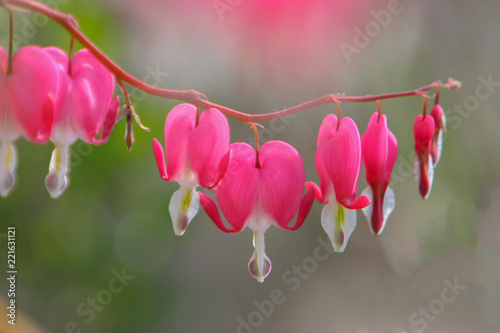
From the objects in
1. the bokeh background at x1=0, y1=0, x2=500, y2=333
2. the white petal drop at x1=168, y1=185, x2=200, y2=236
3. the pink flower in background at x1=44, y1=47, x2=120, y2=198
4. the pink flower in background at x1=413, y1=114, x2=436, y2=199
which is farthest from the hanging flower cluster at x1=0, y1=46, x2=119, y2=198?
the bokeh background at x1=0, y1=0, x2=500, y2=333

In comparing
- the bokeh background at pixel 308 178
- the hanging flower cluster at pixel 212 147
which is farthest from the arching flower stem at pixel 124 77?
the bokeh background at pixel 308 178

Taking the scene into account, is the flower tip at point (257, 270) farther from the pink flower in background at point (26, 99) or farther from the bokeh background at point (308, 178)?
the bokeh background at point (308, 178)

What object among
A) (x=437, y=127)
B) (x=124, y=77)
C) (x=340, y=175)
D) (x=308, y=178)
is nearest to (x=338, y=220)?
(x=340, y=175)

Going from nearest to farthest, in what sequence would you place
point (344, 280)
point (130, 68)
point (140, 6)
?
point (130, 68), point (140, 6), point (344, 280)

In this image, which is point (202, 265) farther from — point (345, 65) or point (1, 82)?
point (1, 82)

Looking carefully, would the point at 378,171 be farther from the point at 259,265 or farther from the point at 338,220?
the point at 259,265

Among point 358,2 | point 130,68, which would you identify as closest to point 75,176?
point 130,68
